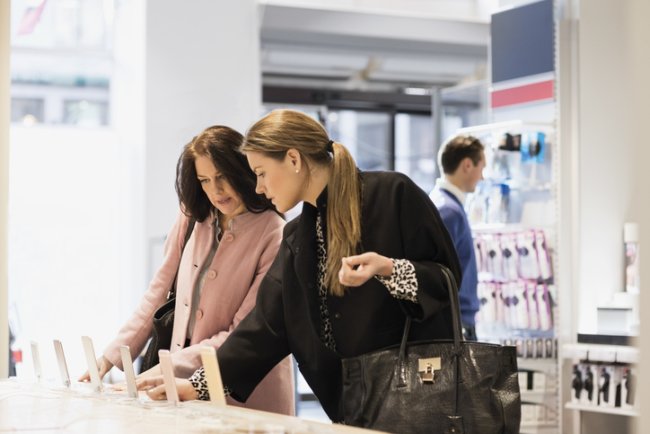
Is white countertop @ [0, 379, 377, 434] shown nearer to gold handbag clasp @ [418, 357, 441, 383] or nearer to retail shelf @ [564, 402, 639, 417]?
gold handbag clasp @ [418, 357, 441, 383]

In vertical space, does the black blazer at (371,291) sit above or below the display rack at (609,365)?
above

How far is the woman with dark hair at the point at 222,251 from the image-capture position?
302 cm

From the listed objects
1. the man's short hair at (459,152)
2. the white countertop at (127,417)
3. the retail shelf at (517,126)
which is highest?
the retail shelf at (517,126)

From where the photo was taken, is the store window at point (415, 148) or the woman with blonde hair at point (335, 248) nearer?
the woman with blonde hair at point (335, 248)

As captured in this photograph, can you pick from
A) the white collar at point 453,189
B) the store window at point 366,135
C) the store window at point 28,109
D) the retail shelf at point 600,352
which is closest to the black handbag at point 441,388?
the white collar at point 453,189

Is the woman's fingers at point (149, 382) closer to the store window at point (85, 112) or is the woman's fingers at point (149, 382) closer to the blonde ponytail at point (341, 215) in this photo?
the blonde ponytail at point (341, 215)

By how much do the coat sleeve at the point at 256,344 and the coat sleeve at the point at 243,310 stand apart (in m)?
0.11

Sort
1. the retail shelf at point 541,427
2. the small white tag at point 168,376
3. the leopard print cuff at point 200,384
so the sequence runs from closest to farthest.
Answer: the small white tag at point 168,376 < the leopard print cuff at point 200,384 < the retail shelf at point 541,427

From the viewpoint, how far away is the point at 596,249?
676cm

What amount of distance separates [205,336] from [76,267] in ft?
23.1

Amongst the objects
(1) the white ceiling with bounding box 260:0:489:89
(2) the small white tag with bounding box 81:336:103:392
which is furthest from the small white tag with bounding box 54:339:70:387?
(1) the white ceiling with bounding box 260:0:489:89

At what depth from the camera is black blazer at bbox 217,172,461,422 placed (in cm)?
262

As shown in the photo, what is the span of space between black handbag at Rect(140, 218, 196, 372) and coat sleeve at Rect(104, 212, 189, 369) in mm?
30

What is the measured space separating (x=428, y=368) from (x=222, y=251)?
0.85 metres
